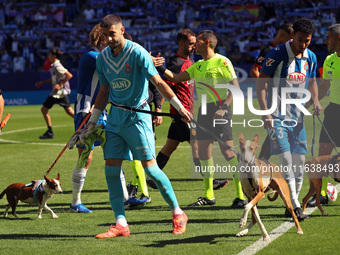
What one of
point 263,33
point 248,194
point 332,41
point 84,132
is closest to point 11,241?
point 84,132

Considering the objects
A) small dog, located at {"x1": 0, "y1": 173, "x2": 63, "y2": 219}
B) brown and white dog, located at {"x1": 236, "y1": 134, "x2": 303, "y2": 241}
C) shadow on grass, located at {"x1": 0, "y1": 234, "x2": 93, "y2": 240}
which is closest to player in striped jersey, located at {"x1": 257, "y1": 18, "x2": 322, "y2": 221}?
brown and white dog, located at {"x1": 236, "y1": 134, "x2": 303, "y2": 241}

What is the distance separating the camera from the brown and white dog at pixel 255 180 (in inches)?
203

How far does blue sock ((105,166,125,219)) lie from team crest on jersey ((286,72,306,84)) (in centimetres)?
212

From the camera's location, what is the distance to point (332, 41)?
7012mm

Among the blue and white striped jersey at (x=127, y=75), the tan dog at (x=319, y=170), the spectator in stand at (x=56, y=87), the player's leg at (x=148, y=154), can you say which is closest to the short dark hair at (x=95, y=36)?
the blue and white striped jersey at (x=127, y=75)

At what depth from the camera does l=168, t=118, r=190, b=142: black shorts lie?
26.0 ft

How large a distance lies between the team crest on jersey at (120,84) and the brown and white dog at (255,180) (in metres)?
1.21

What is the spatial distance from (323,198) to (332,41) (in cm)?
196

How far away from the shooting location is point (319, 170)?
6.37m

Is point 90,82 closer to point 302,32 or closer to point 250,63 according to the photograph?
point 302,32

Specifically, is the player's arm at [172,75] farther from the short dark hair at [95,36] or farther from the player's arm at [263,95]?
the player's arm at [263,95]

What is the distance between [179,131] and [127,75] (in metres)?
2.66

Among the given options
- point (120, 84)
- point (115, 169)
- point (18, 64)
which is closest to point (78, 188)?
point (115, 169)

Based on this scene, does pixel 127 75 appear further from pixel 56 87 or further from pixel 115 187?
pixel 56 87
